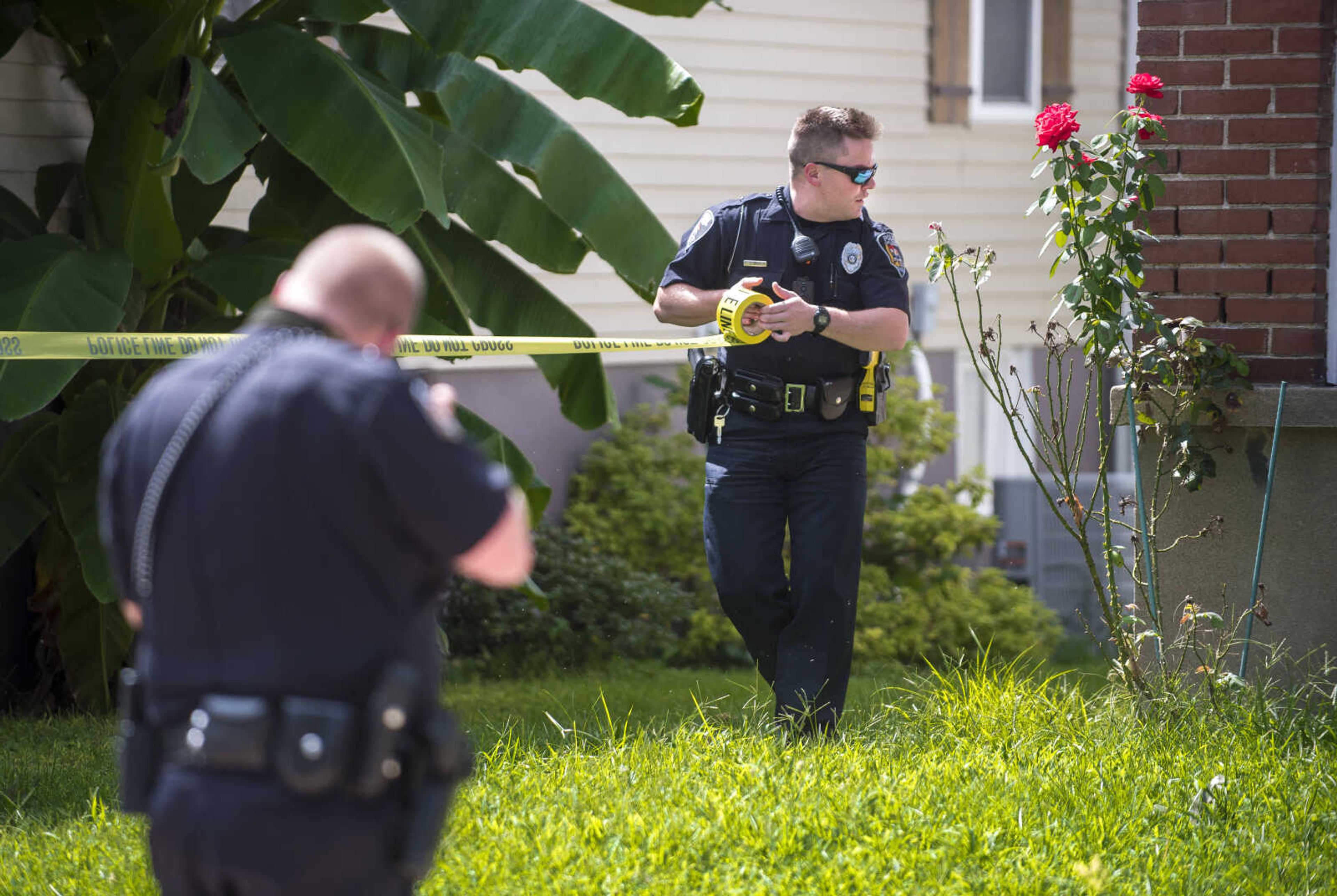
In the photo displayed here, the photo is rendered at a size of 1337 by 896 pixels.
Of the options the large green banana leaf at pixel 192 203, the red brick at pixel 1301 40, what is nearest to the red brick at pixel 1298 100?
the red brick at pixel 1301 40

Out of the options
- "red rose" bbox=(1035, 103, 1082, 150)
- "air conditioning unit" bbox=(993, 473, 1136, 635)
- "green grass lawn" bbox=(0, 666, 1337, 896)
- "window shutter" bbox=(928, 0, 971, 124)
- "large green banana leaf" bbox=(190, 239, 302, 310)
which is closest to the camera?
"green grass lawn" bbox=(0, 666, 1337, 896)

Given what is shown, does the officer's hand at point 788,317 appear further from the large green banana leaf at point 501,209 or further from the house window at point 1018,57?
the house window at point 1018,57

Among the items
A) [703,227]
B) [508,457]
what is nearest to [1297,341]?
[703,227]

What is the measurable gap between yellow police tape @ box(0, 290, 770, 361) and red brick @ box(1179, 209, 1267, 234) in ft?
5.61

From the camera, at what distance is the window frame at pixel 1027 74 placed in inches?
452

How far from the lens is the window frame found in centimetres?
1148

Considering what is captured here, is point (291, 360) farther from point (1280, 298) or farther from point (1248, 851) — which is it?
point (1280, 298)

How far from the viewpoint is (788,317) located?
492cm

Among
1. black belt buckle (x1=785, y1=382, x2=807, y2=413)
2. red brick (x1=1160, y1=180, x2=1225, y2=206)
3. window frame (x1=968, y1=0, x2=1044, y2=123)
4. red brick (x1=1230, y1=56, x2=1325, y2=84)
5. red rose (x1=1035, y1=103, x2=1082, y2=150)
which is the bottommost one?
black belt buckle (x1=785, y1=382, x2=807, y2=413)

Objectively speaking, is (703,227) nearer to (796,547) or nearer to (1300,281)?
(796,547)

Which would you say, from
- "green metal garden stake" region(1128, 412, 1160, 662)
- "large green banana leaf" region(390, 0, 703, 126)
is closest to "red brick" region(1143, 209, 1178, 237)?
"green metal garden stake" region(1128, 412, 1160, 662)

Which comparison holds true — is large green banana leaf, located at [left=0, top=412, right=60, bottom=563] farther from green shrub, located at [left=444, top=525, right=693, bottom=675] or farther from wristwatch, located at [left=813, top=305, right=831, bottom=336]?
wristwatch, located at [left=813, top=305, right=831, bottom=336]

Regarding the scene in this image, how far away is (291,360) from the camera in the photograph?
2.29m

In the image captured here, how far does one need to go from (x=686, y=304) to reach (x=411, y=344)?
101cm
